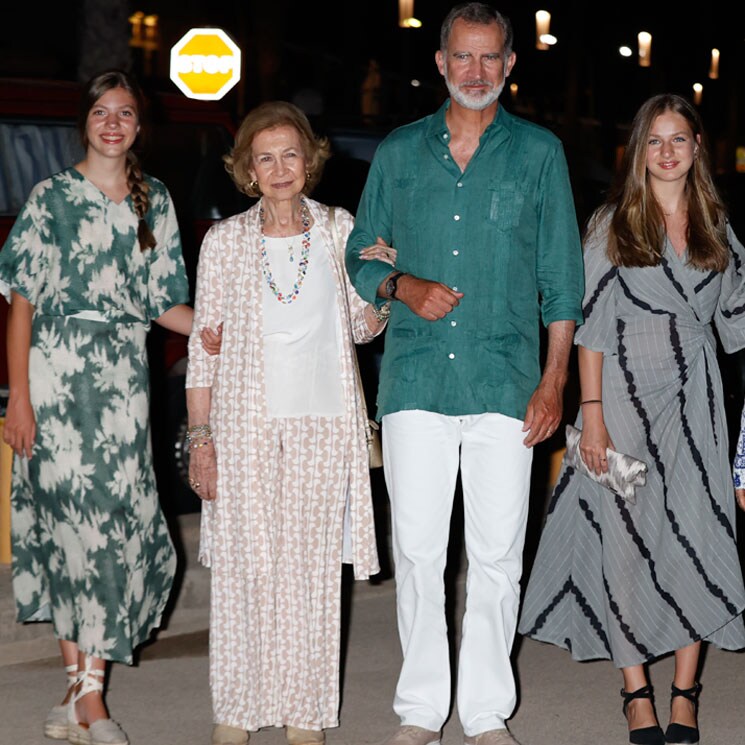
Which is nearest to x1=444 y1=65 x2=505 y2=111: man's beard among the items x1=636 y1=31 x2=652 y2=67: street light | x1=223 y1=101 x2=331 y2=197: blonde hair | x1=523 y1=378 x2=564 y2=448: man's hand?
x1=223 y1=101 x2=331 y2=197: blonde hair

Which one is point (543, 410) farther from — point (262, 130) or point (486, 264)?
point (262, 130)

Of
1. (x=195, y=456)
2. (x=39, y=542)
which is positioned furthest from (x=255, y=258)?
(x=39, y=542)

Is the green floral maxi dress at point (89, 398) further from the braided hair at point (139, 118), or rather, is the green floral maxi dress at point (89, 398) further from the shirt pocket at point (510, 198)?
the shirt pocket at point (510, 198)

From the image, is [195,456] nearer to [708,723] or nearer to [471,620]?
[471,620]

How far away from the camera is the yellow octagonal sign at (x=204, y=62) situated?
20.9 meters

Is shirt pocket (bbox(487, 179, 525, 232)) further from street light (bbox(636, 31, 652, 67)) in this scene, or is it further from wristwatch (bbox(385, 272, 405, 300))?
street light (bbox(636, 31, 652, 67))

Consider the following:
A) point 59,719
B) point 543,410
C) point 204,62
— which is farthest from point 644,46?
point 59,719

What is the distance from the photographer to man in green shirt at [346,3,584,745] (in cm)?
450

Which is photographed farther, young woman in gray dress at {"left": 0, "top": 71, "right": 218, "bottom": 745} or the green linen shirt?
young woman in gray dress at {"left": 0, "top": 71, "right": 218, "bottom": 745}

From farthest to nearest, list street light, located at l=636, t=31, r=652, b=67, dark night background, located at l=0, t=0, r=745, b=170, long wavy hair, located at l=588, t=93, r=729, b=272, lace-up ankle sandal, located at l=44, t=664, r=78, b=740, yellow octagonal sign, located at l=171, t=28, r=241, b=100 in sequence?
1. street light, located at l=636, t=31, r=652, b=67
2. dark night background, located at l=0, t=0, r=745, b=170
3. yellow octagonal sign, located at l=171, t=28, r=241, b=100
4. lace-up ankle sandal, located at l=44, t=664, r=78, b=740
5. long wavy hair, located at l=588, t=93, r=729, b=272

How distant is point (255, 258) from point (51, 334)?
0.79 m

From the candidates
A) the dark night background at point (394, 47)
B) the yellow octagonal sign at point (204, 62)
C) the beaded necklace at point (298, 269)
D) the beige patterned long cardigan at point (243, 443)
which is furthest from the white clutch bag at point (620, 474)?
the dark night background at point (394, 47)

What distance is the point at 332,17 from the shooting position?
38.2 meters

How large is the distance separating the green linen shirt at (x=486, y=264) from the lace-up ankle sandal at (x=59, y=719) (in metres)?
1.52
